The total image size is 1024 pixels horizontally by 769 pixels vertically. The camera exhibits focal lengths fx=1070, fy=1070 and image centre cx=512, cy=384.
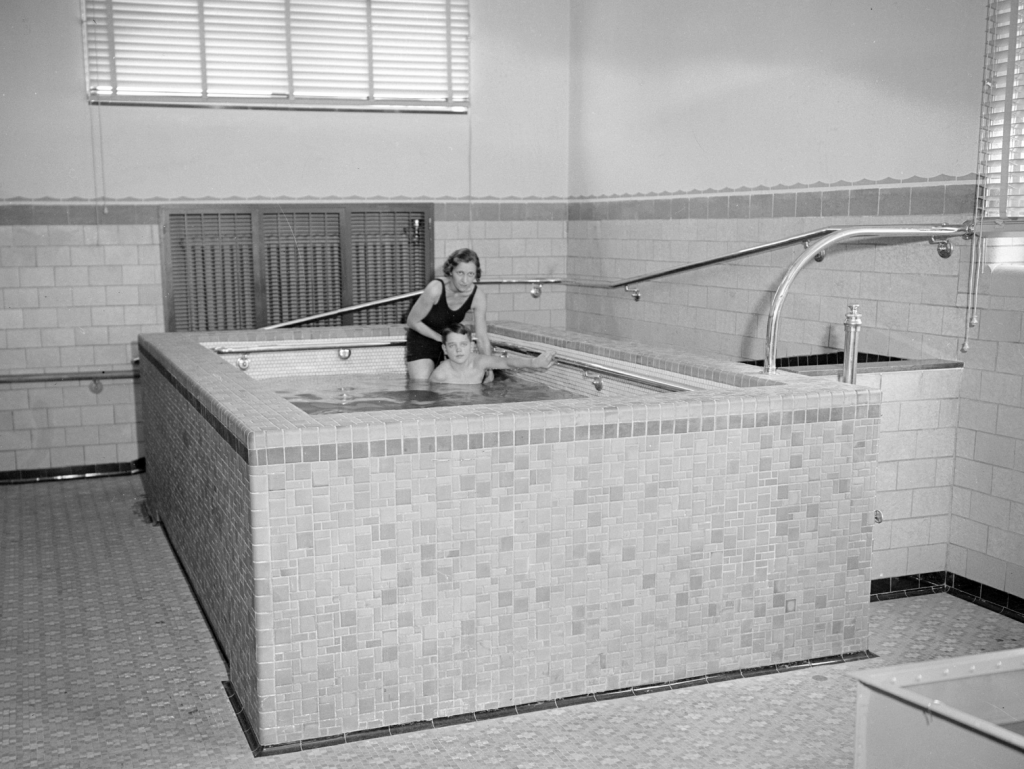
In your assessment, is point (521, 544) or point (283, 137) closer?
point (521, 544)

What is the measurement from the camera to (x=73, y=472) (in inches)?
277

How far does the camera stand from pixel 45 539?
5328mm

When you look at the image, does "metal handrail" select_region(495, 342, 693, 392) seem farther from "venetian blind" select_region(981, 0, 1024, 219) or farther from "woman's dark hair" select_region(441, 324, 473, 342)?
"venetian blind" select_region(981, 0, 1024, 219)

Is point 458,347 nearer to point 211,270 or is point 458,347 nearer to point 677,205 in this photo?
point 677,205

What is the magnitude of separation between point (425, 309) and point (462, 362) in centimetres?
39

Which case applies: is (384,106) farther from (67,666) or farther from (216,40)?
(67,666)

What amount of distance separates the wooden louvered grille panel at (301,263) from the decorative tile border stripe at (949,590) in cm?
446

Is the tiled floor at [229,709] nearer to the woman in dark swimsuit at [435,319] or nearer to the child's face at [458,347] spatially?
the child's face at [458,347]

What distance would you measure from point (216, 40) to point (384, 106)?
1.19m

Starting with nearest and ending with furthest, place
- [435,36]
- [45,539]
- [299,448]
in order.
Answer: [299,448] → [45,539] → [435,36]

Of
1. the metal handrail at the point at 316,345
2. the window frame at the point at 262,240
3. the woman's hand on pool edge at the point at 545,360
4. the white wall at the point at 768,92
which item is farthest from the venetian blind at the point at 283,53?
the woman's hand on pool edge at the point at 545,360

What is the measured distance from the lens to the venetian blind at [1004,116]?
4129 mm

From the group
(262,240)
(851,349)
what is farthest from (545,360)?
(262,240)

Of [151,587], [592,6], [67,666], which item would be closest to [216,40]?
[592,6]
